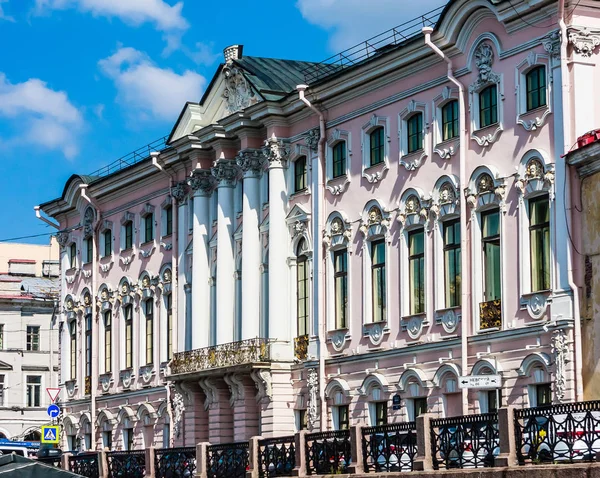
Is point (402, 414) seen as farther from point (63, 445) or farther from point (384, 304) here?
point (63, 445)

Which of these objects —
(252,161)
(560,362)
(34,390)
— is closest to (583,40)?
(560,362)

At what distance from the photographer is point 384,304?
3619 cm

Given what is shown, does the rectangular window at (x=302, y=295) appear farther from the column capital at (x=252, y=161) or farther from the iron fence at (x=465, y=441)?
the iron fence at (x=465, y=441)

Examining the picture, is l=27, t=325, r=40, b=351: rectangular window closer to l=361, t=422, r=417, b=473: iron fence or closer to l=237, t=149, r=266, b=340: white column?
l=237, t=149, r=266, b=340: white column

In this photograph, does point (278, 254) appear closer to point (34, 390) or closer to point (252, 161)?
point (252, 161)

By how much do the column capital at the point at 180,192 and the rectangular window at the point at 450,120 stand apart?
12.2m

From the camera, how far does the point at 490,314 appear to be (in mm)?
32156

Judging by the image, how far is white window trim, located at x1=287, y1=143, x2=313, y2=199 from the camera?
1534 inches

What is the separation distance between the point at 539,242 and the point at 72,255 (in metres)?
24.8

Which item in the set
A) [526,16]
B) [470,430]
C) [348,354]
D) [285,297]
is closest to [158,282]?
[285,297]

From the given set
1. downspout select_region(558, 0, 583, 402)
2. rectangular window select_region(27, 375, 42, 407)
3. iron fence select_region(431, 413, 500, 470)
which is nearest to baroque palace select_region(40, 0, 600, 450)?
downspout select_region(558, 0, 583, 402)

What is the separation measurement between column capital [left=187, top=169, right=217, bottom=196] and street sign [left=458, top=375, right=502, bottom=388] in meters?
16.4

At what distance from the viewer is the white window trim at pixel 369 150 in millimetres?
36125

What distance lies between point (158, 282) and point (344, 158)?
1041 centimetres
